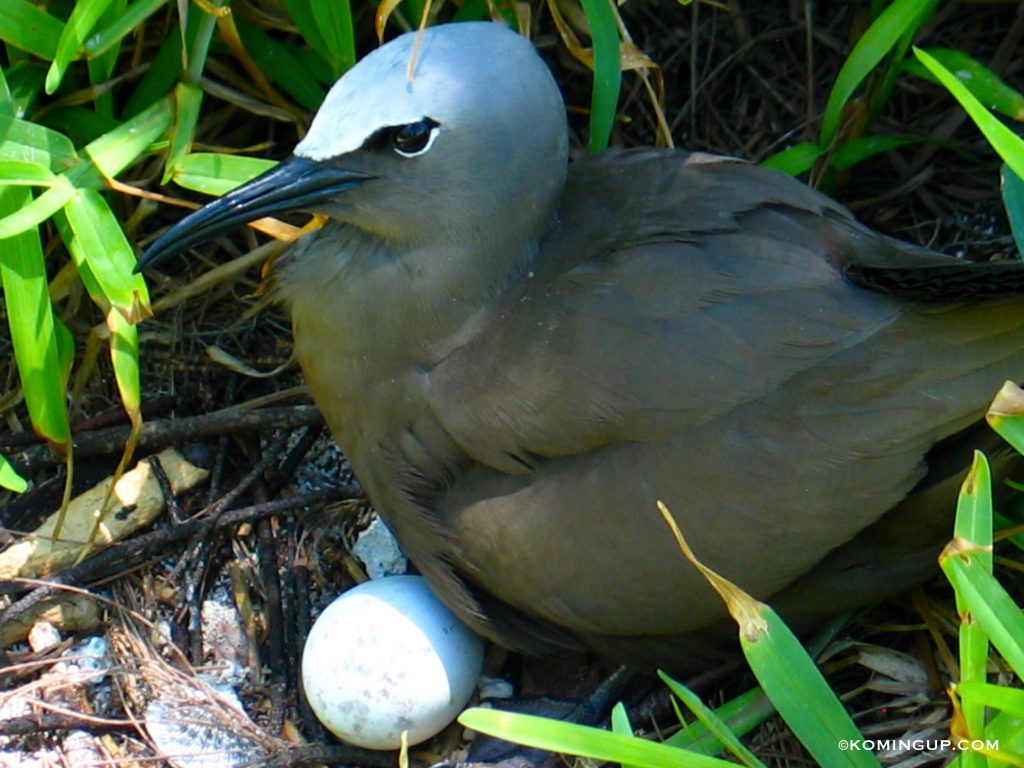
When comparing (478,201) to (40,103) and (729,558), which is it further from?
(40,103)

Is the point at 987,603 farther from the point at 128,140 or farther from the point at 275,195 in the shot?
the point at 128,140

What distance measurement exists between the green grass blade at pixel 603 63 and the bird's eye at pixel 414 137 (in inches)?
20.8

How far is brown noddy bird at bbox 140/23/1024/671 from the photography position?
2494 mm

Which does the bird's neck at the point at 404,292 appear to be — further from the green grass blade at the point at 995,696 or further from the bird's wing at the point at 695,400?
the green grass blade at the point at 995,696

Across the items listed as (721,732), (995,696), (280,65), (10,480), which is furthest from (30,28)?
(995,696)

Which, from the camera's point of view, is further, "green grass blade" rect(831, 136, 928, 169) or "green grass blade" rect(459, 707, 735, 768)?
"green grass blade" rect(831, 136, 928, 169)

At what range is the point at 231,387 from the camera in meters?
3.34

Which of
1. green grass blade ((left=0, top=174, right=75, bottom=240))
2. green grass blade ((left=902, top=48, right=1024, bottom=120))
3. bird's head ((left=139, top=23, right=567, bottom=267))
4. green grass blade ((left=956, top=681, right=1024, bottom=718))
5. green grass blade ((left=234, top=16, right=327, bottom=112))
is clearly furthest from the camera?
green grass blade ((left=234, top=16, right=327, bottom=112))

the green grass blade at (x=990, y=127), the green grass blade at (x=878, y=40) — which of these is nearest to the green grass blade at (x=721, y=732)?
the green grass blade at (x=990, y=127)

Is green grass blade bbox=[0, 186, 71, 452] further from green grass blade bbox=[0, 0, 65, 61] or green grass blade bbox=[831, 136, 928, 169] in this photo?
green grass blade bbox=[831, 136, 928, 169]

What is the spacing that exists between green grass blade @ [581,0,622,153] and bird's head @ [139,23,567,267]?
290mm

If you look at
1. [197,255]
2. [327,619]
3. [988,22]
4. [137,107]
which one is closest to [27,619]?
[327,619]

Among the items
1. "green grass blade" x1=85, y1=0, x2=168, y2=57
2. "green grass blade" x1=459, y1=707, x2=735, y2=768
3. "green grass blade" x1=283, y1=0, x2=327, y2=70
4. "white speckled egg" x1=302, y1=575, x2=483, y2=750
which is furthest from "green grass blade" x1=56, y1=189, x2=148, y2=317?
"green grass blade" x1=459, y1=707, x2=735, y2=768

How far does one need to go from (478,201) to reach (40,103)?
106 centimetres
